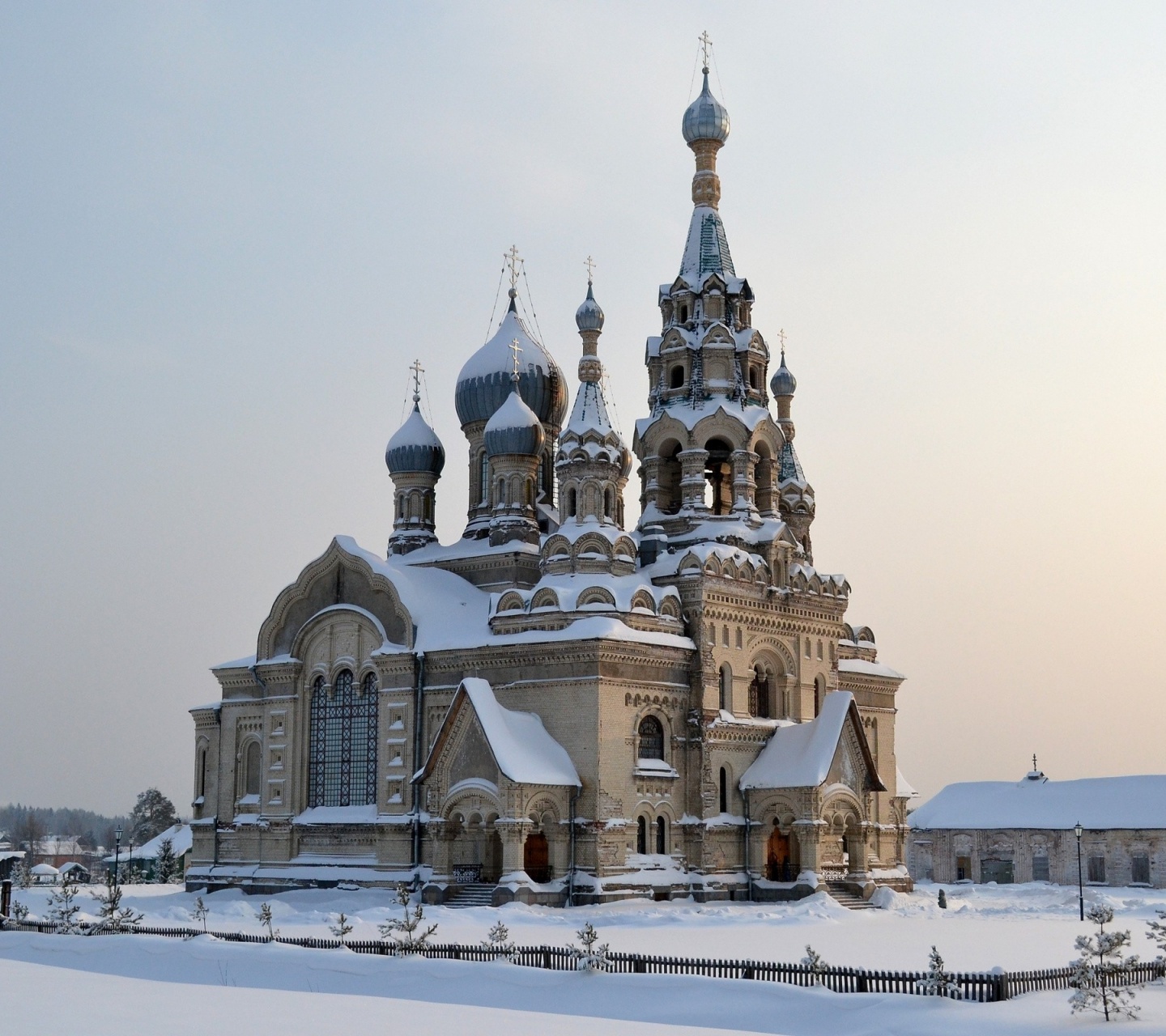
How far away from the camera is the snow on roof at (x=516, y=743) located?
3450cm

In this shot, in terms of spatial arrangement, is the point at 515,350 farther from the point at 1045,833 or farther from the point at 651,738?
the point at 1045,833

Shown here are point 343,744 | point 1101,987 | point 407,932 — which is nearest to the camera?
point 1101,987

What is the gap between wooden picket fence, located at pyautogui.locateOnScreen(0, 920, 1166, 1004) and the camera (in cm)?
1811

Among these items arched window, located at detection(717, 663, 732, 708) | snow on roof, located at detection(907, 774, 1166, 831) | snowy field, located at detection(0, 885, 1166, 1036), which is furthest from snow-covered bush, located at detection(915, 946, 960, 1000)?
snow on roof, located at detection(907, 774, 1166, 831)

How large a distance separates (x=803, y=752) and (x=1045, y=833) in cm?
1739

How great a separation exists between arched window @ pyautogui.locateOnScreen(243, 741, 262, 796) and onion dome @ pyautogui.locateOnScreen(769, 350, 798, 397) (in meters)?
19.0

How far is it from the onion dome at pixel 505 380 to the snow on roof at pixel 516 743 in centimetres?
1172

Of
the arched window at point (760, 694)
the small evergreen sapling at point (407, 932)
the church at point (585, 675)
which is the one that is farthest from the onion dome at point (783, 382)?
the small evergreen sapling at point (407, 932)

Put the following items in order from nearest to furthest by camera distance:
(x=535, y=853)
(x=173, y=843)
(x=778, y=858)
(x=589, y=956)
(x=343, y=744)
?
(x=589, y=956) < (x=535, y=853) < (x=778, y=858) < (x=343, y=744) < (x=173, y=843)

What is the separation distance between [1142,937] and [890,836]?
51.4 feet

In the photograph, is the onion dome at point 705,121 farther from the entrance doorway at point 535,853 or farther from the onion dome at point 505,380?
the entrance doorway at point 535,853

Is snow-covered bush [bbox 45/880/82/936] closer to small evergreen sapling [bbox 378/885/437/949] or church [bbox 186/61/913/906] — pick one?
small evergreen sapling [bbox 378/885/437/949]

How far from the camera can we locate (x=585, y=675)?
35.6m

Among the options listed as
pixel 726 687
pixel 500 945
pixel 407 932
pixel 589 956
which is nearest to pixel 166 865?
pixel 726 687
